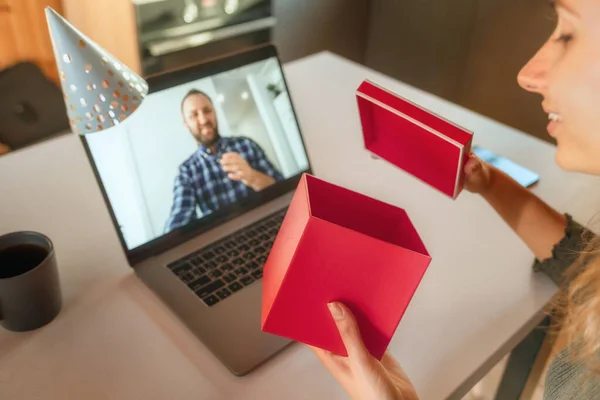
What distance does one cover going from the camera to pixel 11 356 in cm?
61

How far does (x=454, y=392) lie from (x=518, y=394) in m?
0.48

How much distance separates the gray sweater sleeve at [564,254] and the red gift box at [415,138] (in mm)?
156

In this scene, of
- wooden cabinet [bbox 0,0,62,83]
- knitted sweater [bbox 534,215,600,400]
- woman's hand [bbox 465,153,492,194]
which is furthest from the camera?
wooden cabinet [bbox 0,0,62,83]

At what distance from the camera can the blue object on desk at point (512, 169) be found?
0.93 meters

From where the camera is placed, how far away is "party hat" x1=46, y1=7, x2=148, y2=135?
43 cm

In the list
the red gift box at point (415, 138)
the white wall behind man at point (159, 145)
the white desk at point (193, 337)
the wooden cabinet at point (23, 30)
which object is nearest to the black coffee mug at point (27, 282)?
the white desk at point (193, 337)

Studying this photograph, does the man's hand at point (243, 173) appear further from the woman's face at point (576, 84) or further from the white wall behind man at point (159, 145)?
the woman's face at point (576, 84)

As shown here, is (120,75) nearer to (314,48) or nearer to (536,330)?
(536,330)

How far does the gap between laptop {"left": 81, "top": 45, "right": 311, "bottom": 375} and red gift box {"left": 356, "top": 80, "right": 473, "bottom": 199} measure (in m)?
0.14

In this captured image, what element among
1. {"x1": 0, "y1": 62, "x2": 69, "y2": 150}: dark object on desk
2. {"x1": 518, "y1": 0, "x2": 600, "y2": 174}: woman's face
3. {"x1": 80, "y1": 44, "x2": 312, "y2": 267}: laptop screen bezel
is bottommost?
{"x1": 0, "y1": 62, "x2": 69, "y2": 150}: dark object on desk

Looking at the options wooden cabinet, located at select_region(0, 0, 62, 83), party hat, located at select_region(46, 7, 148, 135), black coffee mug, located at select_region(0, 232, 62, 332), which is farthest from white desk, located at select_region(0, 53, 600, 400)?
wooden cabinet, located at select_region(0, 0, 62, 83)

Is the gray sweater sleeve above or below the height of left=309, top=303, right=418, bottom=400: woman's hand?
below

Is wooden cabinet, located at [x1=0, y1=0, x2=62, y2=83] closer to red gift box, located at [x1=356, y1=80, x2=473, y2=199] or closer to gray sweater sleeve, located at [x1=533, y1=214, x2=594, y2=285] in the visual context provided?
red gift box, located at [x1=356, y1=80, x2=473, y2=199]

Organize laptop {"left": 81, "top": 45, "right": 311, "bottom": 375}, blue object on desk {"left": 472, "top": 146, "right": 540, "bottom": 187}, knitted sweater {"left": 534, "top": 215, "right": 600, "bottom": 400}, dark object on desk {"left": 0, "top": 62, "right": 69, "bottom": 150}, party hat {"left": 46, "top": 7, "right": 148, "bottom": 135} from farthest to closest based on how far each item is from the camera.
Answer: dark object on desk {"left": 0, "top": 62, "right": 69, "bottom": 150}
blue object on desk {"left": 472, "top": 146, "right": 540, "bottom": 187}
laptop {"left": 81, "top": 45, "right": 311, "bottom": 375}
knitted sweater {"left": 534, "top": 215, "right": 600, "bottom": 400}
party hat {"left": 46, "top": 7, "right": 148, "bottom": 135}
